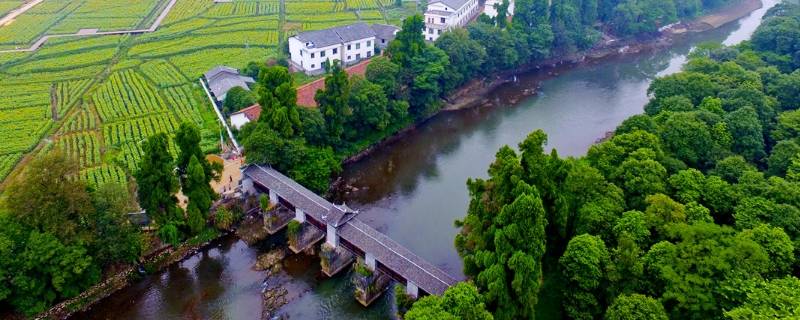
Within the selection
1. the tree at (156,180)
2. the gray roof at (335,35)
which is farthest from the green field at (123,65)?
the tree at (156,180)

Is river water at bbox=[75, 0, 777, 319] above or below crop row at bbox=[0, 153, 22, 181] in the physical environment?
below

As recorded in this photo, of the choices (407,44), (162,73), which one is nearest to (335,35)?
(407,44)

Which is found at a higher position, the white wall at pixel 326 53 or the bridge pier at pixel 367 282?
the white wall at pixel 326 53

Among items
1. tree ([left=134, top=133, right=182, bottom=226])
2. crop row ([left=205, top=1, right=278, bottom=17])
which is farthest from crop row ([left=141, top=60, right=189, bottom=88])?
tree ([left=134, top=133, right=182, bottom=226])

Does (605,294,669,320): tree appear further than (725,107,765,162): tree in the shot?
No

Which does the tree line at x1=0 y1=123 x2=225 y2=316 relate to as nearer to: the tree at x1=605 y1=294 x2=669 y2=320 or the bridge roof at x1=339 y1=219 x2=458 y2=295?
the bridge roof at x1=339 y1=219 x2=458 y2=295

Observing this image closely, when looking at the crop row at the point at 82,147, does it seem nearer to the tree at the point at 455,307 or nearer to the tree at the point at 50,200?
the tree at the point at 50,200
